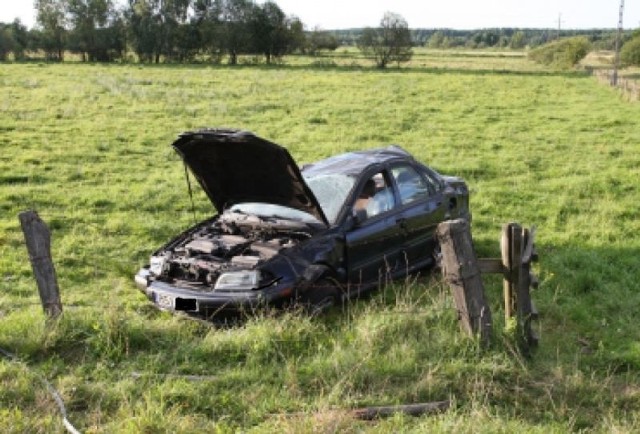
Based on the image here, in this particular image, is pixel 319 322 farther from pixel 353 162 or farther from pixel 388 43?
pixel 388 43

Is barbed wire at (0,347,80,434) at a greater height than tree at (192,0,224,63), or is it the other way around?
tree at (192,0,224,63)

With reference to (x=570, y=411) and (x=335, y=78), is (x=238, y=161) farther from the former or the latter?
(x=335, y=78)

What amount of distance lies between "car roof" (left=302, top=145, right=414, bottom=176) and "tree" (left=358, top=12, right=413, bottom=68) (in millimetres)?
53936

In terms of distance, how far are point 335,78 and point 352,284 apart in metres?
34.5

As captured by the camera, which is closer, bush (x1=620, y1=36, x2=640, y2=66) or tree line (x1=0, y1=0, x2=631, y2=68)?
tree line (x1=0, y1=0, x2=631, y2=68)

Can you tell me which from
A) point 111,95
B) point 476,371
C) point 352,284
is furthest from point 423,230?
point 111,95

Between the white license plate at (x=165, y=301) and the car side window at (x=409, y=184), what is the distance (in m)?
2.87

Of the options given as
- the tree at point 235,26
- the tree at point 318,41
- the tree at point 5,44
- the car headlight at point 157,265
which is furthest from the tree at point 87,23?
the car headlight at point 157,265

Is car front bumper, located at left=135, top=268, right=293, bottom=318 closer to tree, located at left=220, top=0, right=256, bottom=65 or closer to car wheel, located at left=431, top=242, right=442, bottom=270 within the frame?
car wheel, located at left=431, top=242, right=442, bottom=270

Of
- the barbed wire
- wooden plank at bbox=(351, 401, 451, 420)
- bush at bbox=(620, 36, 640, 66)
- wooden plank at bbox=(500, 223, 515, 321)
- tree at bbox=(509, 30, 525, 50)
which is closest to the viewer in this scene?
the barbed wire

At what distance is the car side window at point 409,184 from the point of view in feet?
25.9

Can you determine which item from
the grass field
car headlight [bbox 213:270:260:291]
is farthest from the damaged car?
the grass field

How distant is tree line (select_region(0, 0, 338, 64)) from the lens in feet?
204

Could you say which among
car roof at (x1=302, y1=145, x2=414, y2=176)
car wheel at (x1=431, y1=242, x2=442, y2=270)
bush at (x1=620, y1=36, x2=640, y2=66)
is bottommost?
car wheel at (x1=431, y1=242, x2=442, y2=270)
